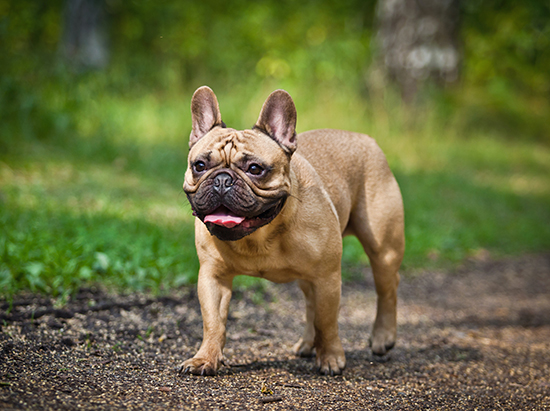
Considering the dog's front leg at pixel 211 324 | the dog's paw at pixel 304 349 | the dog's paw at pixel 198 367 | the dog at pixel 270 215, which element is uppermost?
the dog at pixel 270 215

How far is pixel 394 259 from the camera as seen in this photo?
4.30 metres

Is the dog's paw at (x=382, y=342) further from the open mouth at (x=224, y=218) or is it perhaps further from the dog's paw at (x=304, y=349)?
the open mouth at (x=224, y=218)

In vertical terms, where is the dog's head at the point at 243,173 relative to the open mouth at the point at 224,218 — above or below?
above

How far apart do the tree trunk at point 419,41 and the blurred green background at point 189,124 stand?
27 centimetres

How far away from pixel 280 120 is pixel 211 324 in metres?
1.25

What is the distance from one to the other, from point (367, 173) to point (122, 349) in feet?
6.92

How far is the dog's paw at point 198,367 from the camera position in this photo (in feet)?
10.8

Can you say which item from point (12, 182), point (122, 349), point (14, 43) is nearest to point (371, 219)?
point (122, 349)

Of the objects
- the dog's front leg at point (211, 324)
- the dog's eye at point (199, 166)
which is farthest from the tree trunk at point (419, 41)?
the dog's eye at point (199, 166)

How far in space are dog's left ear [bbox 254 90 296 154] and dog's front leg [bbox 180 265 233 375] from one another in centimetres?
88

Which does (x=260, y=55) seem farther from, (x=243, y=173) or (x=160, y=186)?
(x=243, y=173)

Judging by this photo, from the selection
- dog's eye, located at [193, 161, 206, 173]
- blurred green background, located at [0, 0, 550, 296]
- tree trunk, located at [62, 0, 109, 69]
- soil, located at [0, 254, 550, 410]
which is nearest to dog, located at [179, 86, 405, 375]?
dog's eye, located at [193, 161, 206, 173]

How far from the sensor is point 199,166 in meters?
3.18

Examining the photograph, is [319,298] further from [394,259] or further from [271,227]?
[394,259]
